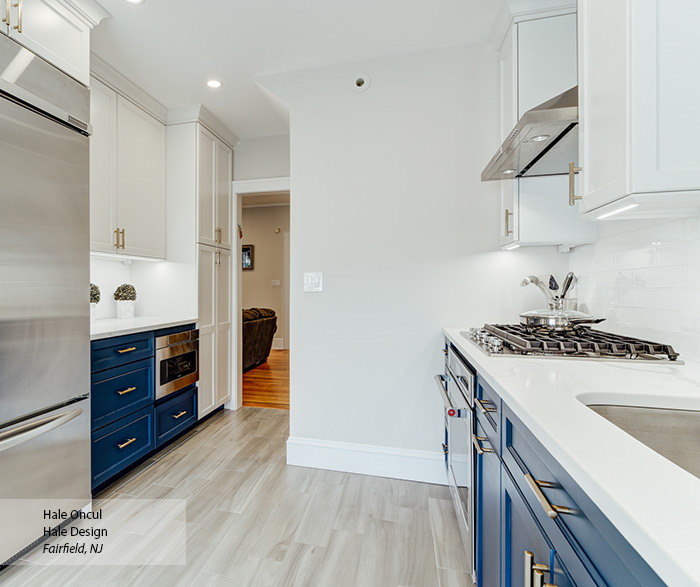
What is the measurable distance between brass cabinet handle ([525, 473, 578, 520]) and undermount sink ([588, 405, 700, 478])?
11.5 inches

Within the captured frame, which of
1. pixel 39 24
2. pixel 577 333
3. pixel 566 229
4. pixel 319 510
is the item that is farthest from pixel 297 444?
pixel 39 24

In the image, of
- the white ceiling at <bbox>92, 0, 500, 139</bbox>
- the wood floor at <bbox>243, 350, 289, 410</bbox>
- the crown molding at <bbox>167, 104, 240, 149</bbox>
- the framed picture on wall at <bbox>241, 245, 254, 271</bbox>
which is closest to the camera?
the white ceiling at <bbox>92, 0, 500, 139</bbox>

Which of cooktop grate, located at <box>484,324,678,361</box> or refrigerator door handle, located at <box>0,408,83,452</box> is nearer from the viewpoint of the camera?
cooktop grate, located at <box>484,324,678,361</box>

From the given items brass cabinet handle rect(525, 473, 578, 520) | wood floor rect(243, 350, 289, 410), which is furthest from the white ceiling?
wood floor rect(243, 350, 289, 410)

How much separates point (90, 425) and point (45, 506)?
352 millimetres

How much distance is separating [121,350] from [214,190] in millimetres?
1623

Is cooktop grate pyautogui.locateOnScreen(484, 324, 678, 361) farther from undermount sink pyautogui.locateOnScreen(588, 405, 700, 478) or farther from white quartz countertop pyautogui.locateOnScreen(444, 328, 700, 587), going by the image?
undermount sink pyautogui.locateOnScreen(588, 405, 700, 478)

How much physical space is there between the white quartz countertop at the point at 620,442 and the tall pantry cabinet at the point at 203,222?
96.7 inches

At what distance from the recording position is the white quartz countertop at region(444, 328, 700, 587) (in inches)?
13.4

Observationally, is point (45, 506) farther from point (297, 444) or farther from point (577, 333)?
point (577, 333)

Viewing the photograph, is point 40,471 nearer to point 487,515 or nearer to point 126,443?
point 126,443

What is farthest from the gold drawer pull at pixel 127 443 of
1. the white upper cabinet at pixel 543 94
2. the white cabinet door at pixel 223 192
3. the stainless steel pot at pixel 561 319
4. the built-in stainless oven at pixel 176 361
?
the white upper cabinet at pixel 543 94

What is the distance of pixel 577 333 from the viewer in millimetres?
1502

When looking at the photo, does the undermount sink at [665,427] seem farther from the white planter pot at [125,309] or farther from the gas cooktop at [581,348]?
the white planter pot at [125,309]
